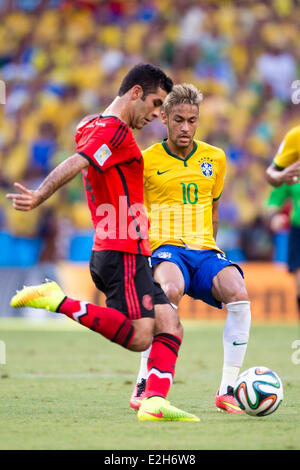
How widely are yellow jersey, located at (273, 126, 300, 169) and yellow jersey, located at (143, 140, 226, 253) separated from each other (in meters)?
1.90

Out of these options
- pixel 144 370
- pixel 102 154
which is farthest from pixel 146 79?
pixel 144 370

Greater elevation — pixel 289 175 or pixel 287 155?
pixel 287 155

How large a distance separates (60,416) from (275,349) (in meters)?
5.33

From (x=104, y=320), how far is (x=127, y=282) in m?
0.27

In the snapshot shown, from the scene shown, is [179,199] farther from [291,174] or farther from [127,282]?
[127,282]

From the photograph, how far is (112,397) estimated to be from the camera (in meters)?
5.99

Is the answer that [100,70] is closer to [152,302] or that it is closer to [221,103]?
[221,103]

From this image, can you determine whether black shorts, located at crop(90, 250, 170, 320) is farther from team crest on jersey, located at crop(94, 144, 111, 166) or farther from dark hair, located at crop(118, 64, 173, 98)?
dark hair, located at crop(118, 64, 173, 98)

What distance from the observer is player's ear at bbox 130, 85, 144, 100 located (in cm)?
496

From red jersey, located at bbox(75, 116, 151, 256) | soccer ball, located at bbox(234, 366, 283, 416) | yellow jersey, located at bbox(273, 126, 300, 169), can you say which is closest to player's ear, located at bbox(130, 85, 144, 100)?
red jersey, located at bbox(75, 116, 151, 256)

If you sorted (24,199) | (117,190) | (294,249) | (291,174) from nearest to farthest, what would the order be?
(24,199) < (117,190) < (291,174) < (294,249)

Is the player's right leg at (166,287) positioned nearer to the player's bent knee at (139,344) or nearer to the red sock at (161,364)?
the red sock at (161,364)

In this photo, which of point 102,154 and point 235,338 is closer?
point 102,154

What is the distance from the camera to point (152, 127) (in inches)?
677
